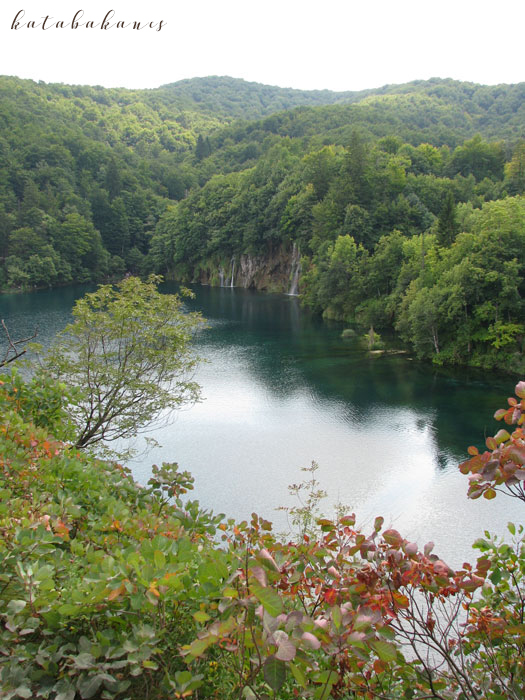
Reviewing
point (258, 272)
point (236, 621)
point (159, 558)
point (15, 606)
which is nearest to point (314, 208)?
point (258, 272)

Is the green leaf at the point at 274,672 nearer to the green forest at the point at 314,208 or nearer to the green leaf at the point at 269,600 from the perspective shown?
the green leaf at the point at 269,600

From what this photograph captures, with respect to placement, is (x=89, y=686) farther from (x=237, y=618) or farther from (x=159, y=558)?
(x=237, y=618)

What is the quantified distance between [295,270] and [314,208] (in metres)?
9.97

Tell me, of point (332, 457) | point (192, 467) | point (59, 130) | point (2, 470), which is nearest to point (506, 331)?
point (332, 457)

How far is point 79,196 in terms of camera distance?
87.2 meters

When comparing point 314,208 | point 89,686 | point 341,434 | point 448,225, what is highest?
point 314,208

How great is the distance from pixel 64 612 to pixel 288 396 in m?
23.3

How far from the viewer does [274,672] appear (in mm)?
2061

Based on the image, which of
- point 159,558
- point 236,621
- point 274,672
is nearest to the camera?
point 274,672

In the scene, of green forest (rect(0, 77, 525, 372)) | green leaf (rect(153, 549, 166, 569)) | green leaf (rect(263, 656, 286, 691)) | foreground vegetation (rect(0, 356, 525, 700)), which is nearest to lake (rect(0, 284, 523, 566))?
green forest (rect(0, 77, 525, 372))

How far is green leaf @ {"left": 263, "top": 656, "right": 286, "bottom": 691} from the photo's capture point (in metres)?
2.04

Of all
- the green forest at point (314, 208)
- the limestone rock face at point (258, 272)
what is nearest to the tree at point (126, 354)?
the green forest at point (314, 208)

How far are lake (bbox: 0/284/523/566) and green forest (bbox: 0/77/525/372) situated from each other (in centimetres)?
548

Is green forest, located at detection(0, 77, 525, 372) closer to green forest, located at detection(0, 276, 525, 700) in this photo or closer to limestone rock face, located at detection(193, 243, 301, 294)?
limestone rock face, located at detection(193, 243, 301, 294)
